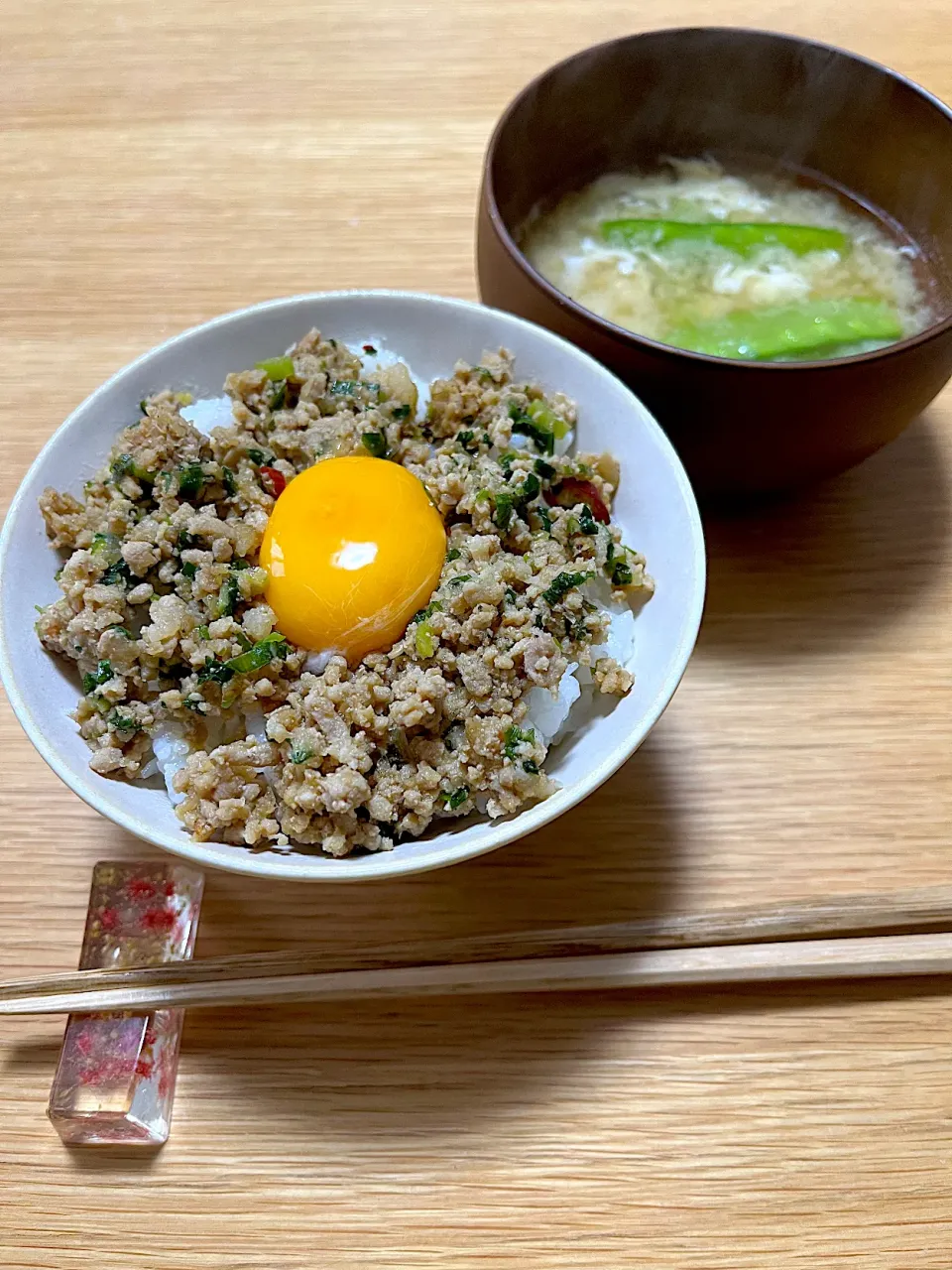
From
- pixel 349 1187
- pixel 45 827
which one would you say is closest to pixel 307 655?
pixel 45 827

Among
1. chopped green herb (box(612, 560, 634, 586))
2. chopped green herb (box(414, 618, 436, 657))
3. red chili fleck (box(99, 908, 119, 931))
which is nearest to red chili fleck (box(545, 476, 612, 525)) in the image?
chopped green herb (box(612, 560, 634, 586))

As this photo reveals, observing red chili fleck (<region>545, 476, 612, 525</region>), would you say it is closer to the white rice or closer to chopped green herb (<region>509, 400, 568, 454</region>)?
chopped green herb (<region>509, 400, 568, 454</region>)

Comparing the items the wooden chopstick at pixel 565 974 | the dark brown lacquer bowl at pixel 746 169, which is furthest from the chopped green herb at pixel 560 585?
the wooden chopstick at pixel 565 974

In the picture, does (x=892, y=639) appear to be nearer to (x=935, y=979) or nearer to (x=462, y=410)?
(x=935, y=979)

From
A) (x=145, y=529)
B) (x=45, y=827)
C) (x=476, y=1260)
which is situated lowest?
(x=476, y=1260)

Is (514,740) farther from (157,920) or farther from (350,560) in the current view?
(157,920)

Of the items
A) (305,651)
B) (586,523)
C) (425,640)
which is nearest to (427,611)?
(425,640)
